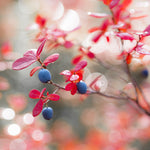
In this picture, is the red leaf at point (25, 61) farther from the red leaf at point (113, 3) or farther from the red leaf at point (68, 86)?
the red leaf at point (113, 3)

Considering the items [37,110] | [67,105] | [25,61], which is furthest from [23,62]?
[67,105]

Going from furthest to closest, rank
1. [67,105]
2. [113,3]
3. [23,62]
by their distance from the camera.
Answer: [67,105] < [113,3] < [23,62]

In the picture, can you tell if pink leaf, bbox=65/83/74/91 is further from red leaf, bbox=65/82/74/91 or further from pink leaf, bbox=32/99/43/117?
pink leaf, bbox=32/99/43/117

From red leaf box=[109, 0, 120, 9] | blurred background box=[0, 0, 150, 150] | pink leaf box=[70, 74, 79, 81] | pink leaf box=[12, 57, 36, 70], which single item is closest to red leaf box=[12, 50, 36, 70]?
pink leaf box=[12, 57, 36, 70]

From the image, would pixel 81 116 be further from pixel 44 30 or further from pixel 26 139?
pixel 44 30

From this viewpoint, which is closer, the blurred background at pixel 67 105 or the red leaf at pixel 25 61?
the red leaf at pixel 25 61

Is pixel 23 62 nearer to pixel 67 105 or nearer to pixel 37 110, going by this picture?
pixel 37 110


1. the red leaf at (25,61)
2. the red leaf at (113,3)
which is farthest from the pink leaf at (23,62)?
the red leaf at (113,3)

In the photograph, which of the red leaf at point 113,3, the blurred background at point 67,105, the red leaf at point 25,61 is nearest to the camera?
the red leaf at point 25,61

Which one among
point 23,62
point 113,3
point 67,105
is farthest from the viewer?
point 67,105
